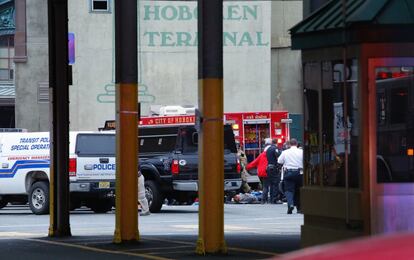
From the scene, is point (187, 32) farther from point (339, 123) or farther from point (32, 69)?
point (339, 123)

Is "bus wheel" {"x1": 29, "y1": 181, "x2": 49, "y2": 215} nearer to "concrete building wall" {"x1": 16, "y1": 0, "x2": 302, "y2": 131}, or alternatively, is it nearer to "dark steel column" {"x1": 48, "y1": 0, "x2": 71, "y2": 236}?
"dark steel column" {"x1": 48, "y1": 0, "x2": 71, "y2": 236}

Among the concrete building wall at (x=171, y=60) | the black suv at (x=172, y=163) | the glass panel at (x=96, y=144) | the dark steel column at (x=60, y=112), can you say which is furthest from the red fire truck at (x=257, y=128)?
the dark steel column at (x=60, y=112)

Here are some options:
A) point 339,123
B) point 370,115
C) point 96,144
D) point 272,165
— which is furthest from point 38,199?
point 370,115

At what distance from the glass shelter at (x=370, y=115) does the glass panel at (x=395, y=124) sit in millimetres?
11

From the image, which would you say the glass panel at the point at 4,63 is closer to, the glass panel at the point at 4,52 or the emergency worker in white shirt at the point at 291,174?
the glass panel at the point at 4,52

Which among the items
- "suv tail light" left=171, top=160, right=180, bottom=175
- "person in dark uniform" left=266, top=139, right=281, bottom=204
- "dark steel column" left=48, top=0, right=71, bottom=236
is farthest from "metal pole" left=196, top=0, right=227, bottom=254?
"person in dark uniform" left=266, top=139, right=281, bottom=204

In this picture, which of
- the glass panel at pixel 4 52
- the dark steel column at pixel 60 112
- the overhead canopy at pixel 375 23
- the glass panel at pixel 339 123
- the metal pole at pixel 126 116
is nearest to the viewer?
the overhead canopy at pixel 375 23

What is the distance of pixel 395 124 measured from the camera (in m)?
12.4

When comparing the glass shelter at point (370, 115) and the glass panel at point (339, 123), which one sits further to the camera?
the glass panel at point (339, 123)

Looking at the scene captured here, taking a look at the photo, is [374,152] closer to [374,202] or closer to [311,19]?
[374,202]

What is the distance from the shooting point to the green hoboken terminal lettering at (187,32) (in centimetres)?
4569

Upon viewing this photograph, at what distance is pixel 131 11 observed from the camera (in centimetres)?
1516

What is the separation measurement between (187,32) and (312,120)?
32.9 m

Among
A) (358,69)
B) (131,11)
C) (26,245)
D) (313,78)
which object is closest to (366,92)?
(358,69)
